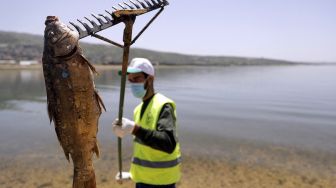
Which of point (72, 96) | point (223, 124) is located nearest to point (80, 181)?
point (72, 96)

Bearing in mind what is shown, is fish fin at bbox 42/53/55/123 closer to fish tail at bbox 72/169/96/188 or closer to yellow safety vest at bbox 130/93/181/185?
fish tail at bbox 72/169/96/188

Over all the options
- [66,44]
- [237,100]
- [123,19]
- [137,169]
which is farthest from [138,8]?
[237,100]

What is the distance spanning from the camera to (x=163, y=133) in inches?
168

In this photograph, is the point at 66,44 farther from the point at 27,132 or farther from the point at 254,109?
the point at 254,109

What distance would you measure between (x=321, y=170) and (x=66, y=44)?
32.6 ft

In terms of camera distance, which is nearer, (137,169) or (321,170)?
(137,169)

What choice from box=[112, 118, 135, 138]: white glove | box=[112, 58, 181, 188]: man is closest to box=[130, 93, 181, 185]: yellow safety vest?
box=[112, 58, 181, 188]: man

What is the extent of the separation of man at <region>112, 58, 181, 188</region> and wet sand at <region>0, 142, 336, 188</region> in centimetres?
496

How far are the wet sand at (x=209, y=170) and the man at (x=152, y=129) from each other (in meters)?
4.96

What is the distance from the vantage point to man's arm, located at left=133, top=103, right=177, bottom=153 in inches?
165

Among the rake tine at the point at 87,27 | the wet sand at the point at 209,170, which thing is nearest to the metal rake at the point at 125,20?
the rake tine at the point at 87,27

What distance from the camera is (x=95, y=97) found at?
289 centimetres

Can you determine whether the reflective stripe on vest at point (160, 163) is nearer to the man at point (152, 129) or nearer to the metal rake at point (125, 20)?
the man at point (152, 129)

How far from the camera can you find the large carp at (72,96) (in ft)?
8.86
